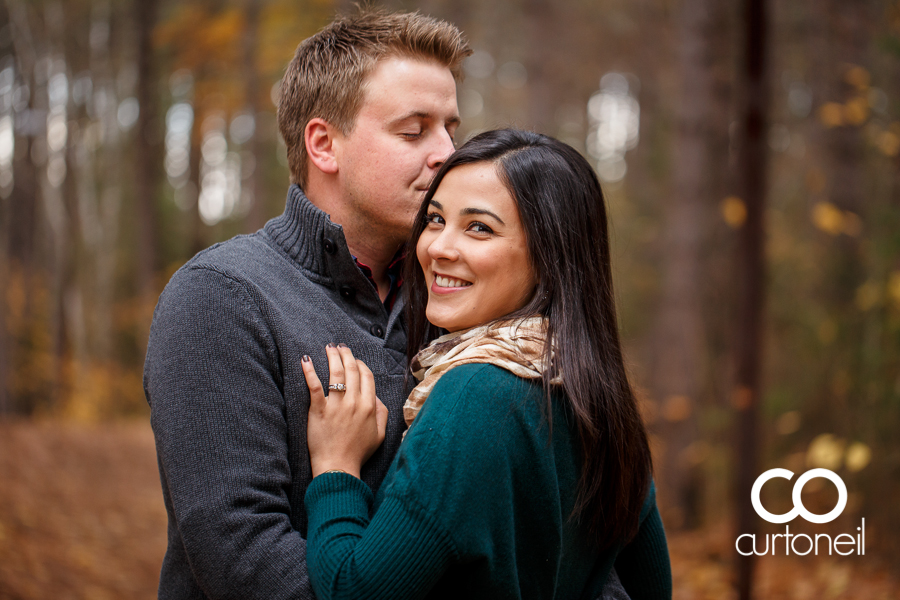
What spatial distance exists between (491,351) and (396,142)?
85 centimetres

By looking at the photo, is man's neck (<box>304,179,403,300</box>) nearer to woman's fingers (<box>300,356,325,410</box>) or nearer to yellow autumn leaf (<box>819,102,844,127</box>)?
woman's fingers (<box>300,356,325,410</box>)

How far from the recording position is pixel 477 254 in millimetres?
1814

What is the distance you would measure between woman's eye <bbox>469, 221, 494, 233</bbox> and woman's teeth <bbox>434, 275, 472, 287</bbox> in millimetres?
134

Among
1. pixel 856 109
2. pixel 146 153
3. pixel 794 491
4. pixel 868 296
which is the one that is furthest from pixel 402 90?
pixel 146 153

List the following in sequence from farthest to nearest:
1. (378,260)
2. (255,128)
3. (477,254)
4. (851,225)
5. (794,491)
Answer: (255,128)
(851,225)
(794,491)
(378,260)
(477,254)

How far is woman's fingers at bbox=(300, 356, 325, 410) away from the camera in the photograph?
1873mm

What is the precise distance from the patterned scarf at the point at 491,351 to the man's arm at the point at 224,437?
0.37 meters

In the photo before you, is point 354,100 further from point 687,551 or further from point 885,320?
point 687,551

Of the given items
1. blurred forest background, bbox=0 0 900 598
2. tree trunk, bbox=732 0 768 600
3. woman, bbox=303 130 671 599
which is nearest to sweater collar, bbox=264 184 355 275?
woman, bbox=303 130 671 599

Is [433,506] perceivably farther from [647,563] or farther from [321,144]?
[321,144]

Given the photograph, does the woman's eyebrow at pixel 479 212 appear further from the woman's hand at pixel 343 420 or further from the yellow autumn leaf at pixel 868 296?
the yellow autumn leaf at pixel 868 296

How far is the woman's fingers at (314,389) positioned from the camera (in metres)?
1.87

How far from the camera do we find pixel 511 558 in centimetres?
160

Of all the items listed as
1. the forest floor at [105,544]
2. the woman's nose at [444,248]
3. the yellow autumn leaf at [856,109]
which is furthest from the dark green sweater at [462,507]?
the yellow autumn leaf at [856,109]
